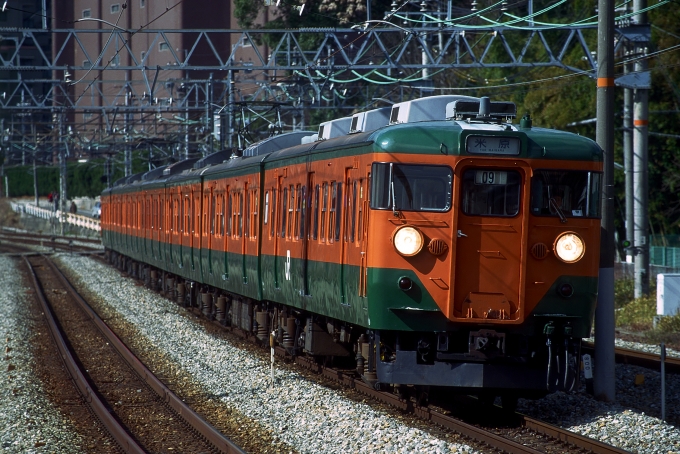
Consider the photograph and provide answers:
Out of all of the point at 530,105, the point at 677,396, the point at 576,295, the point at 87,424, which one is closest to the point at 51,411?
the point at 87,424

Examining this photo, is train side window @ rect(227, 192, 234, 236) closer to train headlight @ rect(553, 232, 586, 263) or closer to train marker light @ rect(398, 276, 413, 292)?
train marker light @ rect(398, 276, 413, 292)

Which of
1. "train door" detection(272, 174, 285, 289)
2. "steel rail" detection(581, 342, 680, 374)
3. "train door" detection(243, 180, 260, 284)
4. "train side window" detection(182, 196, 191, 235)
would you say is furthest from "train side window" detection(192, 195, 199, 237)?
"steel rail" detection(581, 342, 680, 374)

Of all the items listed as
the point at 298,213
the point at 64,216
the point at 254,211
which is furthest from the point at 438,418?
the point at 64,216

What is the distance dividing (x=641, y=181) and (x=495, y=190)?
11166mm

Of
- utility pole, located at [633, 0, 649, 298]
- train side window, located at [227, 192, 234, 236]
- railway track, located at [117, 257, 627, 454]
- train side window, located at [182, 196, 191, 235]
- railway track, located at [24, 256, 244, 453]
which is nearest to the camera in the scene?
railway track, located at [117, 257, 627, 454]

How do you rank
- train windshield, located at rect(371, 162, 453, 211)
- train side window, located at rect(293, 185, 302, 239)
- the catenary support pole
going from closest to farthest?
train windshield, located at rect(371, 162, 453, 211) < train side window, located at rect(293, 185, 302, 239) < the catenary support pole

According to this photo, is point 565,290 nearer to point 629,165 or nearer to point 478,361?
point 478,361

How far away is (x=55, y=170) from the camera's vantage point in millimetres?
79375

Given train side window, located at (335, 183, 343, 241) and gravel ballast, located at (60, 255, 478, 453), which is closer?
gravel ballast, located at (60, 255, 478, 453)

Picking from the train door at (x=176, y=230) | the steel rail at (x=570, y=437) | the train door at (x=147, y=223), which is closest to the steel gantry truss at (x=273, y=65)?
the train door at (x=176, y=230)

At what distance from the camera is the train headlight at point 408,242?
30.4 ft

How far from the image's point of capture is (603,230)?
10664mm

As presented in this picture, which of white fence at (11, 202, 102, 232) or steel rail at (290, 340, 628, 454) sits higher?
white fence at (11, 202, 102, 232)

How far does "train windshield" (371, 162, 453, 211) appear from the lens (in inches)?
367
